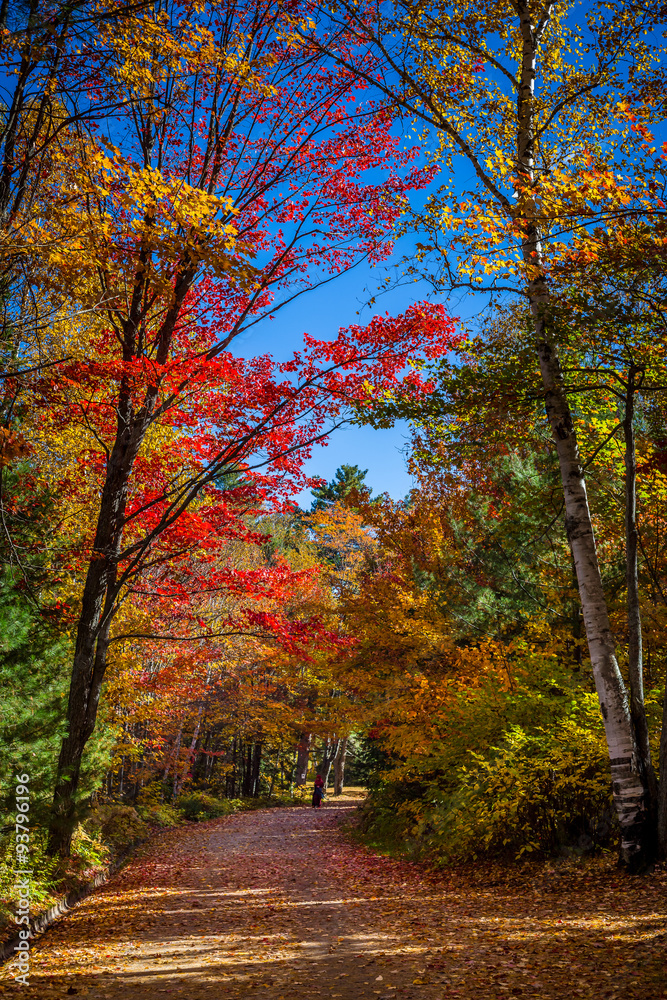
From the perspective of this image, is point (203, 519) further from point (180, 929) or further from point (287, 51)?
point (287, 51)

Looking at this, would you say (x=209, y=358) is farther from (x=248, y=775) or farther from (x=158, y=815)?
(x=248, y=775)

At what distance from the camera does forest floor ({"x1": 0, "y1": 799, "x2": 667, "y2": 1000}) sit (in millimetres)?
4305

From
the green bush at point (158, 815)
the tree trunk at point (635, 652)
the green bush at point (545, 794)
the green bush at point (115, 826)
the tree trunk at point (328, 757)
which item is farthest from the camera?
the tree trunk at point (328, 757)

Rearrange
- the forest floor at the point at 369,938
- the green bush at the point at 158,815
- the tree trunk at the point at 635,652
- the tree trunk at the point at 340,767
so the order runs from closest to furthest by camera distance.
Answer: the forest floor at the point at 369,938 < the tree trunk at the point at 635,652 < the green bush at the point at 158,815 < the tree trunk at the point at 340,767

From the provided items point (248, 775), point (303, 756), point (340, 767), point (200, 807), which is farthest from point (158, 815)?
point (340, 767)

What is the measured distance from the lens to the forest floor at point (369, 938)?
4305 mm

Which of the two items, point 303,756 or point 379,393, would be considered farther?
point 303,756

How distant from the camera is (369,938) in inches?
225

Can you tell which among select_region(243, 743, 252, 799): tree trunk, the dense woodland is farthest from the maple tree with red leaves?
select_region(243, 743, 252, 799): tree trunk

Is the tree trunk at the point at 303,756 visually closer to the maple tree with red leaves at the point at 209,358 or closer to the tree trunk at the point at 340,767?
the tree trunk at the point at 340,767

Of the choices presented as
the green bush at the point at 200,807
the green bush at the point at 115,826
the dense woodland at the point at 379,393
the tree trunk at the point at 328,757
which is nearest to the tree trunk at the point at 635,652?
the dense woodland at the point at 379,393

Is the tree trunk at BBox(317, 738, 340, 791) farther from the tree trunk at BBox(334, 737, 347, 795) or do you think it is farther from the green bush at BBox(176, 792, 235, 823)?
the green bush at BBox(176, 792, 235, 823)

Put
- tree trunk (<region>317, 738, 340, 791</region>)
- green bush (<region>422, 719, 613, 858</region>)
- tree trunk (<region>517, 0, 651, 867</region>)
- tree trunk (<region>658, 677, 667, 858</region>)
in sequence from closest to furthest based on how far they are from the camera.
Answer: tree trunk (<region>658, 677, 667, 858</region>), tree trunk (<region>517, 0, 651, 867</region>), green bush (<region>422, 719, 613, 858</region>), tree trunk (<region>317, 738, 340, 791</region>)

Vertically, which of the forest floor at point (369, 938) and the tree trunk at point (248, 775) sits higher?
the forest floor at point (369, 938)
